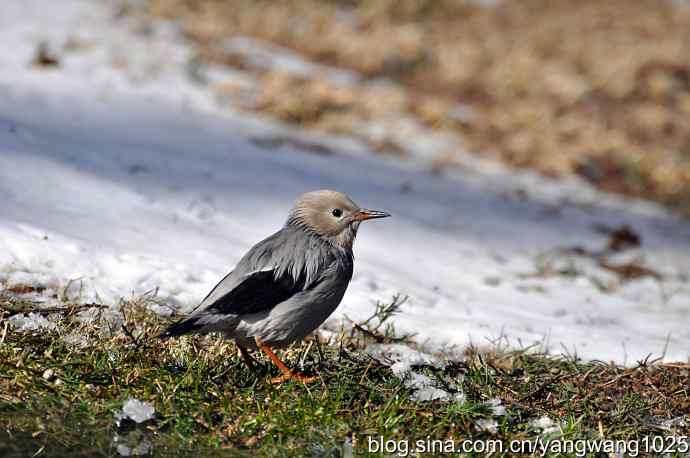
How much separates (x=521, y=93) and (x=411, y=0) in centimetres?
417

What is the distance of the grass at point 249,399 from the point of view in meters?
3.72

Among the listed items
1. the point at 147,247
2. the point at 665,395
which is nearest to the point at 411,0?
the point at 147,247

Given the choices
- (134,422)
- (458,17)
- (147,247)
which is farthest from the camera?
(458,17)

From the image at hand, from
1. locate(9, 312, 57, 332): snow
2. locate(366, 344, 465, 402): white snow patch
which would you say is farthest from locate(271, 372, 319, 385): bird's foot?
locate(9, 312, 57, 332): snow

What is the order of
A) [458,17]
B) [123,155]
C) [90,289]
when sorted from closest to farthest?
[90,289] < [123,155] < [458,17]

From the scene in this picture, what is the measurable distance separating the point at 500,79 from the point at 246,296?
10075mm

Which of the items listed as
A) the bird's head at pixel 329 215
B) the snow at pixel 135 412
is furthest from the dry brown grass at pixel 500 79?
the snow at pixel 135 412

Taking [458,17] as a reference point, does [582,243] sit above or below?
below

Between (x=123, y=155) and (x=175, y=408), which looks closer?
(x=175, y=408)

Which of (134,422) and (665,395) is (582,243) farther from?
(134,422)

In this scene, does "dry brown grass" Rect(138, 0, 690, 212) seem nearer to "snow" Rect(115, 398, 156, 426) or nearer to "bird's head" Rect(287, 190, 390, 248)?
"bird's head" Rect(287, 190, 390, 248)

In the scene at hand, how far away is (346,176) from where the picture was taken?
9.17m

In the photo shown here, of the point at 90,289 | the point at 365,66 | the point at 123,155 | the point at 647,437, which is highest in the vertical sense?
the point at 365,66

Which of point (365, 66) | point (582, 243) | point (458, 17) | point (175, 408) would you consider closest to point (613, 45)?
point (458, 17)
